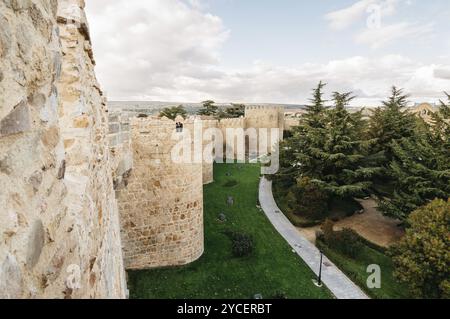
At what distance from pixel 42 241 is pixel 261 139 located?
36102 mm

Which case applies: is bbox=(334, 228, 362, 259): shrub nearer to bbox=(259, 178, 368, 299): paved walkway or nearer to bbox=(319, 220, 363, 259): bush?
bbox=(319, 220, 363, 259): bush

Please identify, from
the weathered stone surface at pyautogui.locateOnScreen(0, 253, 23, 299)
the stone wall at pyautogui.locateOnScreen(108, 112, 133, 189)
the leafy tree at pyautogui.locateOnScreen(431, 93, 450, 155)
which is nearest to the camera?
the weathered stone surface at pyautogui.locateOnScreen(0, 253, 23, 299)

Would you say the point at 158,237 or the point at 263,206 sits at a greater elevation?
the point at 158,237

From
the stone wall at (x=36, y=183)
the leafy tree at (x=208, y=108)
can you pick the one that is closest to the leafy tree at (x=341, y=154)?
the stone wall at (x=36, y=183)

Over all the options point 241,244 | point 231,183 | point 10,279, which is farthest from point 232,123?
point 10,279

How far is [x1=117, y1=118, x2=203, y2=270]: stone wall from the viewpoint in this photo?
944cm

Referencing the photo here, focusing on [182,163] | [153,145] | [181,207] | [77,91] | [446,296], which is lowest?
[446,296]

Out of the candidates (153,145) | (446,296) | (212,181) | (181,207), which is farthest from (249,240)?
(212,181)

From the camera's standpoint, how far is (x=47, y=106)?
167cm

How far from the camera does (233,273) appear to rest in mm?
10688

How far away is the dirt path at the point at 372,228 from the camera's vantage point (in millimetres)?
14722

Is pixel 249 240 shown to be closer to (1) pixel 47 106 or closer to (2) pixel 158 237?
(2) pixel 158 237

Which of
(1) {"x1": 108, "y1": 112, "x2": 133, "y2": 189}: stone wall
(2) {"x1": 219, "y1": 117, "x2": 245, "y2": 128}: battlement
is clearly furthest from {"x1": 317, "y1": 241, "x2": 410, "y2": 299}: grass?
(2) {"x1": 219, "y1": 117, "x2": 245, "y2": 128}: battlement

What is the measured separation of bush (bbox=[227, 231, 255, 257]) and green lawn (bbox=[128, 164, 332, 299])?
8.1 inches
